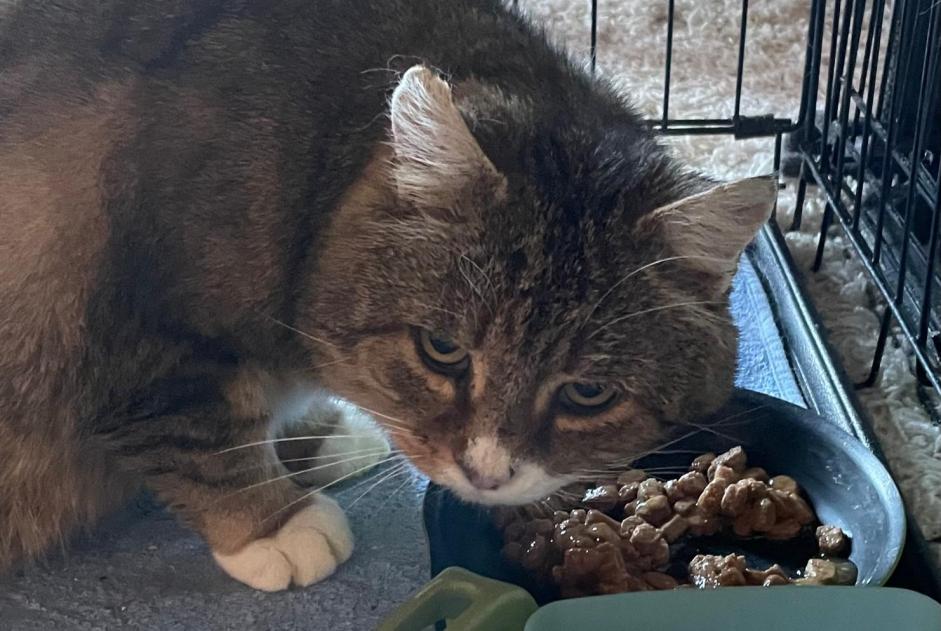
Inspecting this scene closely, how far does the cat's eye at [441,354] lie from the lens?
1.05 metres

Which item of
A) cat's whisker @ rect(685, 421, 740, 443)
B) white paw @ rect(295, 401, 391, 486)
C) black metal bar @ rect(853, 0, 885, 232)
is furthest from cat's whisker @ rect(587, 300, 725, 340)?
black metal bar @ rect(853, 0, 885, 232)

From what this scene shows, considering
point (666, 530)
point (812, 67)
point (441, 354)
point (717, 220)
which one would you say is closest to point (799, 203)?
point (812, 67)

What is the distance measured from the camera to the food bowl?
117 centimetres

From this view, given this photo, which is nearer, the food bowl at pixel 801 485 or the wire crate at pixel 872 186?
the food bowl at pixel 801 485

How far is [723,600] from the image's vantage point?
3.03 feet

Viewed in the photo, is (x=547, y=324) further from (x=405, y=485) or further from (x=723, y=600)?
(x=405, y=485)

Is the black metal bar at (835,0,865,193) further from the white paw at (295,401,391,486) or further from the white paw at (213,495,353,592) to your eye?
the white paw at (213,495,353,592)

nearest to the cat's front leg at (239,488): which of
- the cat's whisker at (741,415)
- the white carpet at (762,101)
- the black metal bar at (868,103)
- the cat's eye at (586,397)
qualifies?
the cat's eye at (586,397)

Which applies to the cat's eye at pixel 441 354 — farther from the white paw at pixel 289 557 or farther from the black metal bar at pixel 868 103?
the black metal bar at pixel 868 103

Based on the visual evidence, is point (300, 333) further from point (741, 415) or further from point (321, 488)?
point (741, 415)

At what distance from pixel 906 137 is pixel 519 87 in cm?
84

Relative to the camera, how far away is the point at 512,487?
1071 mm

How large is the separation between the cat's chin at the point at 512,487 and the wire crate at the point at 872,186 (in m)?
0.44

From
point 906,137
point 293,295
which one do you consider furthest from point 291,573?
point 906,137
